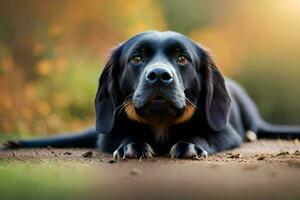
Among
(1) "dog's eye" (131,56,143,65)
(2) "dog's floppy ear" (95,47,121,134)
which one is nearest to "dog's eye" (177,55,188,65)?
(1) "dog's eye" (131,56,143,65)

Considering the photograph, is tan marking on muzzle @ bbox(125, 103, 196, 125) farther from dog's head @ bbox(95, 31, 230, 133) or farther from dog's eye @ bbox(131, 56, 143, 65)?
dog's eye @ bbox(131, 56, 143, 65)

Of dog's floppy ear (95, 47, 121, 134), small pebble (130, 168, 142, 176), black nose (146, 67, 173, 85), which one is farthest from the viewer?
dog's floppy ear (95, 47, 121, 134)

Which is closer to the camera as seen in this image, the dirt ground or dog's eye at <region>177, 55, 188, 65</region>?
the dirt ground

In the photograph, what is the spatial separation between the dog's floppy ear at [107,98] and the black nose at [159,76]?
699 mm

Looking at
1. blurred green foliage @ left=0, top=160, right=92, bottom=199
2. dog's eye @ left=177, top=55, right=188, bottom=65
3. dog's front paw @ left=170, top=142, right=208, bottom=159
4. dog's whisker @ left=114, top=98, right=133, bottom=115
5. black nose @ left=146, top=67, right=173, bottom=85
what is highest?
dog's eye @ left=177, top=55, right=188, bottom=65

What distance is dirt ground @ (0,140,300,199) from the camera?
342 cm

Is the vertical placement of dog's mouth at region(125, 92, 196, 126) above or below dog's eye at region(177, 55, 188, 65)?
below

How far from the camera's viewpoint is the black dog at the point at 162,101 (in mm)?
4484

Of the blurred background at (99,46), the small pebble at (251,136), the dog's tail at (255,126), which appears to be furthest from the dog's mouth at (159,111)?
the blurred background at (99,46)

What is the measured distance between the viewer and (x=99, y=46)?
8.09 metres

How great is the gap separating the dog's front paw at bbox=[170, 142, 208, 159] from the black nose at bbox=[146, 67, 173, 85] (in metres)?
0.48

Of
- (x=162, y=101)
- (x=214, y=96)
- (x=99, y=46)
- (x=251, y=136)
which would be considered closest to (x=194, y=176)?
(x=162, y=101)

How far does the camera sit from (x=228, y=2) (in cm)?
745

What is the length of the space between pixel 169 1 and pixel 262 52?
4.30ft
